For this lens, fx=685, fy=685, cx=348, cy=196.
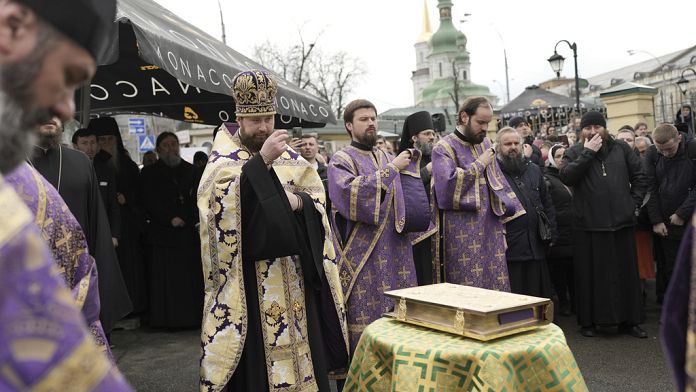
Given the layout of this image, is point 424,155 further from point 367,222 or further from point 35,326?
point 35,326

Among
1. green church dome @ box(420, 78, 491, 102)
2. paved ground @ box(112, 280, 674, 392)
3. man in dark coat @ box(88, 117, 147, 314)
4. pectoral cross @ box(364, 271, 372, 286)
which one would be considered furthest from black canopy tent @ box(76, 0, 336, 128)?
green church dome @ box(420, 78, 491, 102)

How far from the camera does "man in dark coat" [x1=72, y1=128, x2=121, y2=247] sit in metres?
6.35

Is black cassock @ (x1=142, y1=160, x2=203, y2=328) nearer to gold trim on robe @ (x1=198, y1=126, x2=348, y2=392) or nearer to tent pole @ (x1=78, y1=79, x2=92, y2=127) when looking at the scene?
tent pole @ (x1=78, y1=79, x2=92, y2=127)

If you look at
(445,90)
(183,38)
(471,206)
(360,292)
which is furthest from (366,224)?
(445,90)

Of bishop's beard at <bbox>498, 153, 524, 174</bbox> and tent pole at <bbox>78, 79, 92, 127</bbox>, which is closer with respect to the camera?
tent pole at <bbox>78, 79, 92, 127</bbox>

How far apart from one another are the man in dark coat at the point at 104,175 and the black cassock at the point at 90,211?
221 cm

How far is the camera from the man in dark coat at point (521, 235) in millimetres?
6148

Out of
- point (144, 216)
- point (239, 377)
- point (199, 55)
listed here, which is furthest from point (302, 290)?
point (144, 216)

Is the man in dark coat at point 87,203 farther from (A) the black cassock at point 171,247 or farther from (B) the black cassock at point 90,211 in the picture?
(A) the black cassock at point 171,247

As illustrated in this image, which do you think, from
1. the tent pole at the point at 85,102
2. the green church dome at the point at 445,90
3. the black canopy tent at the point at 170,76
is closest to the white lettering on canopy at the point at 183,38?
the black canopy tent at the point at 170,76

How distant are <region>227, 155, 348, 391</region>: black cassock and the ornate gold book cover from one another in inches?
33.1

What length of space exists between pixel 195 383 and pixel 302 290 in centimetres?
189

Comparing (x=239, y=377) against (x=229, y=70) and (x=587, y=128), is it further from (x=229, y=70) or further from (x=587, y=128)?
(x=587, y=128)

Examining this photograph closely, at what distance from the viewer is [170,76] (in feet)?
23.9
